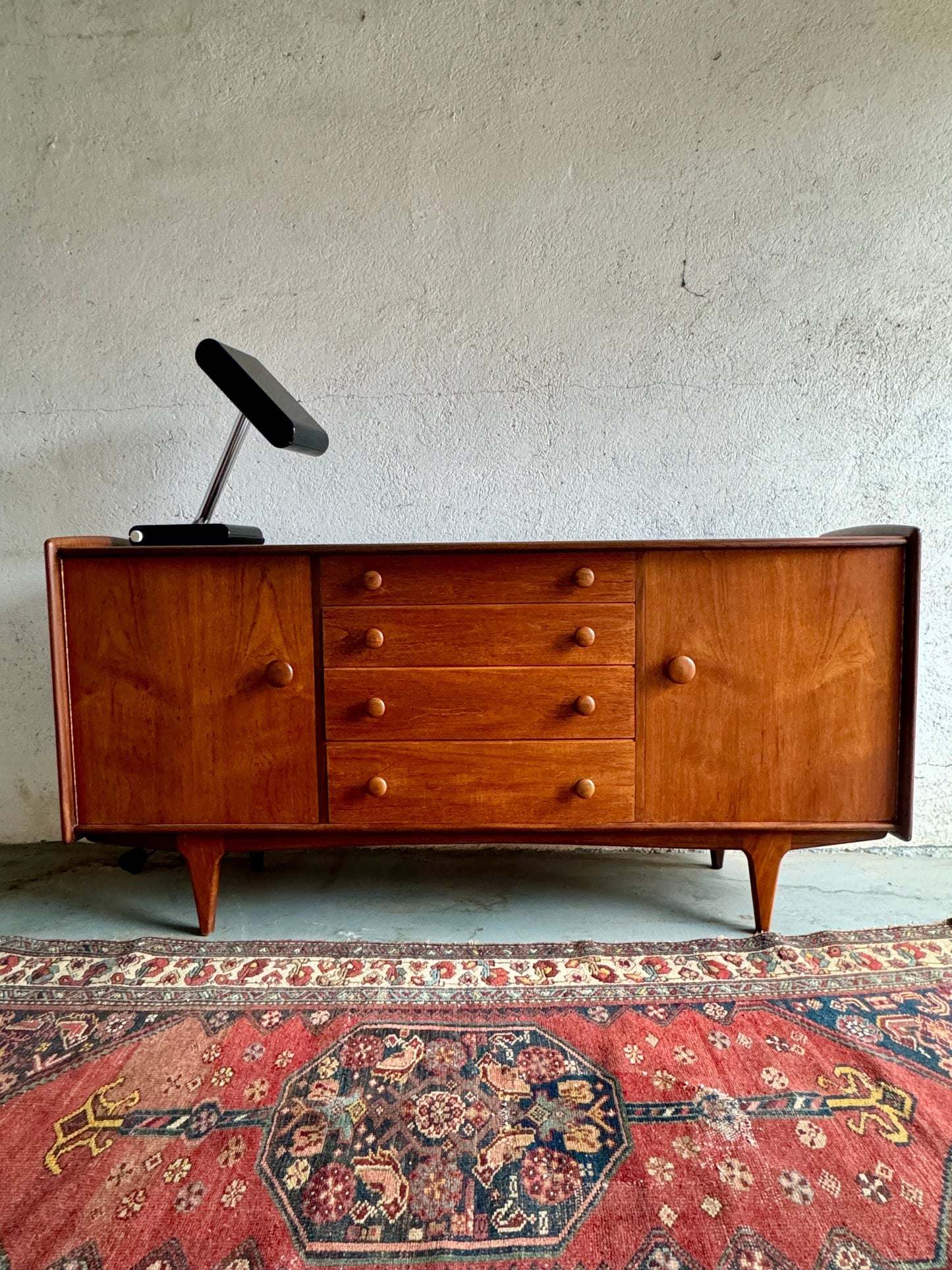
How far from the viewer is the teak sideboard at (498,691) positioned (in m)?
1.49

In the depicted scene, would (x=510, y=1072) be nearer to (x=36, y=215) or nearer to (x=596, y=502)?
(x=596, y=502)

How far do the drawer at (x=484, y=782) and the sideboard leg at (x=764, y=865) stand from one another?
29 centimetres

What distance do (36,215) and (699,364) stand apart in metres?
1.98

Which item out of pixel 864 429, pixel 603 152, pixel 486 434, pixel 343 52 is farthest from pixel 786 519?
pixel 343 52

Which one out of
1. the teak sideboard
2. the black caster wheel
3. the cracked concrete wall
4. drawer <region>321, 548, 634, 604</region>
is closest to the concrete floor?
the black caster wheel

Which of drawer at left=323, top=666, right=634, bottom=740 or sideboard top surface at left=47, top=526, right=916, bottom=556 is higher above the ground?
sideboard top surface at left=47, top=526, right=916, bottom=556

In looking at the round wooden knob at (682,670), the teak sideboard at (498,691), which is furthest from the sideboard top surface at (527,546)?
the round wooden knob at (682,670)

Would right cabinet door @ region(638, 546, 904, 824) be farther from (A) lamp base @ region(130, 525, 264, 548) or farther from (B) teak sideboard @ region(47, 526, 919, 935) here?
(A) lamp base @ region(130, 525, 264, 548)

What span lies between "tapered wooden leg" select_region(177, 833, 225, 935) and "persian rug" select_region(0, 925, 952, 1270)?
0.35 feet

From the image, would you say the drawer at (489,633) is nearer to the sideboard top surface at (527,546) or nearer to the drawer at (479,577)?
the drawer at (479,577)

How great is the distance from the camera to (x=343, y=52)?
1984 mm

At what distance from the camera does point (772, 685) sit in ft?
4.93

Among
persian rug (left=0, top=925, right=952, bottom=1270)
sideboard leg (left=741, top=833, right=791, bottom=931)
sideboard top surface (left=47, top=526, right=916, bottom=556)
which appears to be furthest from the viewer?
sideboard leg (left=741, top=833, right=791, bottom=931)

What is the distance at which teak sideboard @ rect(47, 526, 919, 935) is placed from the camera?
1.49 metres
